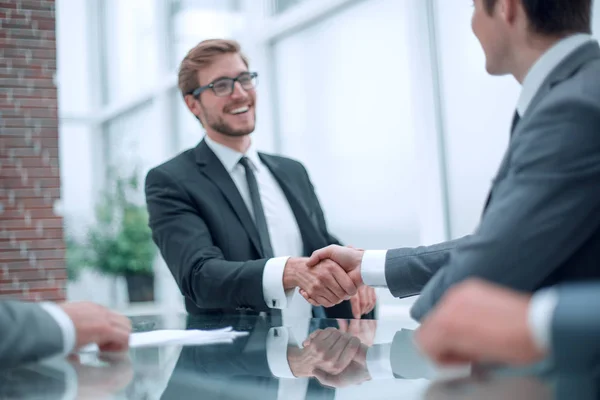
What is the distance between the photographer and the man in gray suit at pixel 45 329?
1.12 meters

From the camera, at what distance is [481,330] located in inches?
27.5

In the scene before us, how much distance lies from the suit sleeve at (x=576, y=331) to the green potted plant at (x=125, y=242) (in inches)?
267

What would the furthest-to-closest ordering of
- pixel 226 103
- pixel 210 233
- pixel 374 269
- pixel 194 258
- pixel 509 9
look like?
pixel 226 103 → pixel 210 233 → pixel 194 258 → pixel 374 269 → pixel 509 9

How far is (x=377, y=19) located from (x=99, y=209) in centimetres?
421

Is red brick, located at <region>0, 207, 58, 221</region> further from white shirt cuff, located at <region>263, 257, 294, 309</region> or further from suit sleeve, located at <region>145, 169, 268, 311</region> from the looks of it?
white shirt cuff, located at <region>263, 257, 294, 309</region>

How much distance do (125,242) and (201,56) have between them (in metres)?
4.55

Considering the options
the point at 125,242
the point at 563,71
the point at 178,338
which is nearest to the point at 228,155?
the point at 178,338

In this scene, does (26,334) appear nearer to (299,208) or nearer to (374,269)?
(374,269)

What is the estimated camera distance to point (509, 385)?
0.75 meters

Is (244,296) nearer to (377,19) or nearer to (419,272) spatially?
(419,272)

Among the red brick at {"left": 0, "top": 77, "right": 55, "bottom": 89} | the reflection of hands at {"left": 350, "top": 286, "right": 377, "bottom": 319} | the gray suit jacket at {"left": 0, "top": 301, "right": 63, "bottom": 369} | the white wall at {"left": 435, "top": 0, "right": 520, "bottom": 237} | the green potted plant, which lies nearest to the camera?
the gray suit jacket at {"left": 0, "top": 301, "right": 63, "bottom": 369}

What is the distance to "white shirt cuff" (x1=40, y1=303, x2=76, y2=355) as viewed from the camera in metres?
1.20

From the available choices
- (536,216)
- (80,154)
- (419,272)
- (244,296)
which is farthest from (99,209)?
(536,216)

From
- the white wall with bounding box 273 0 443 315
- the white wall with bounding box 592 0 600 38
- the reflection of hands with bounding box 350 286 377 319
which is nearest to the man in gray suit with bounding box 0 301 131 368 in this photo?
the reflection of hands with bounding box 350 286 377 319
